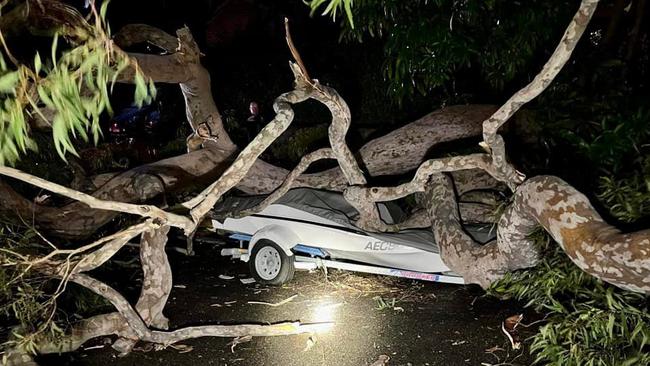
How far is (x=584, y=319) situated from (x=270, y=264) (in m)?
3.02

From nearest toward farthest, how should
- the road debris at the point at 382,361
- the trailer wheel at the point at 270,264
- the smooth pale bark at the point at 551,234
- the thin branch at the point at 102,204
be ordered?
the thin branch at the point at 102,204 → the smooth pale bark at the point at 551,234 → the road debris at the point at 382,361 → the trailer wheel at the point at 270,264

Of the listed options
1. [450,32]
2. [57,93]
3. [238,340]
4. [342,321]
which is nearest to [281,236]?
[342,321]

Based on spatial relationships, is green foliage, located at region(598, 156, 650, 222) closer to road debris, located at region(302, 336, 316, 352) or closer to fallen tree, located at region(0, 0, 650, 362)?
fallen tree, located at region(0, 0, 650, 362)

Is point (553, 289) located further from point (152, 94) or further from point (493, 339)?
point (152, 94)

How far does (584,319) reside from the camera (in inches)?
164

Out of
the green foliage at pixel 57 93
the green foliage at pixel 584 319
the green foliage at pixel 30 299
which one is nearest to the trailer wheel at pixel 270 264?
the green foliage at pixel 30 299

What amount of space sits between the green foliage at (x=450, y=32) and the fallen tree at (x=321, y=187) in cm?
82

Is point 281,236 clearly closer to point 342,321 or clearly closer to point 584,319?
point 342,321

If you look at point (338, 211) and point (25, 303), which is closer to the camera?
point (25, 303)

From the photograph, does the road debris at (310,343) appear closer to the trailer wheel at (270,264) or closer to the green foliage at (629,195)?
the trailer wheel at (270,264)

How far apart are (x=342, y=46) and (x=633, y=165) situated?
324 inches

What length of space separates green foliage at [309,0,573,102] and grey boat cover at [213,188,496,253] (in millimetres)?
1358

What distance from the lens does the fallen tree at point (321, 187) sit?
12.9ft

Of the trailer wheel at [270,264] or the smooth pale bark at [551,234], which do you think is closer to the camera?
the smooth pale bark at [551,234]
